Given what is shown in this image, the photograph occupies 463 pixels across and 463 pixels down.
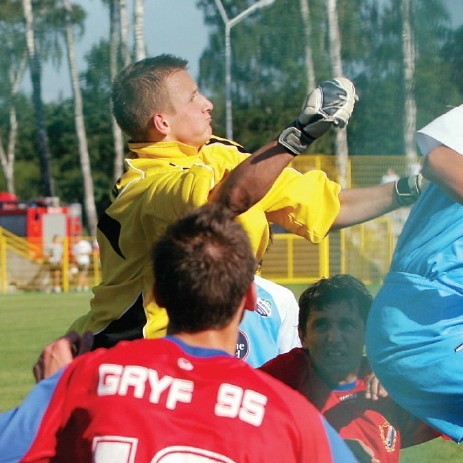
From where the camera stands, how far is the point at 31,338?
12570 millimetres

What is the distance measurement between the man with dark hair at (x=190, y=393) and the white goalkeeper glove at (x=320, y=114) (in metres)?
0.55

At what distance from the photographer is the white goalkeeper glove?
2.72 metres

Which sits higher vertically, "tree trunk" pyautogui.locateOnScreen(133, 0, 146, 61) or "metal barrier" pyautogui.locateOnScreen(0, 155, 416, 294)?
"tree trunk" pyautogui.locateOnScreen(133, 0, 146, 61)

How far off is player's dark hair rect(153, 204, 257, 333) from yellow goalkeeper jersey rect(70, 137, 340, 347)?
2.47ft

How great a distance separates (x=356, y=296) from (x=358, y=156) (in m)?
0.47

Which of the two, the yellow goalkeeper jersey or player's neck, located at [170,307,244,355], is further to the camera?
the yellow goalkeeper jersey

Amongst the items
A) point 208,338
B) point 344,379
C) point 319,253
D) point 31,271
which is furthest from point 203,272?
point 31,271

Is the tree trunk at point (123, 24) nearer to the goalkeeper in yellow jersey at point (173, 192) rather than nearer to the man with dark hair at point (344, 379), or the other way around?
the goalkeeper in yellow jersey at point (173, 192)

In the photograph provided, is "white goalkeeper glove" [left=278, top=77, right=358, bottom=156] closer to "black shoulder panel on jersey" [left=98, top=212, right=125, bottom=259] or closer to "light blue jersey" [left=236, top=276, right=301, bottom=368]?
"black shoulder panel on jersey" [left=98, top=212, right=125, bottom=259]

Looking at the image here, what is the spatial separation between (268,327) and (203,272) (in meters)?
2.11

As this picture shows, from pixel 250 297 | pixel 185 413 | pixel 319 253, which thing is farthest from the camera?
pixel 319 253

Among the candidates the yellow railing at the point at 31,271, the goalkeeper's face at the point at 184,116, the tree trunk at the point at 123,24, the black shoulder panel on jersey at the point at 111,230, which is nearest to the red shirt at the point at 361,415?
the black shoulder panel on jersey at the point at 111,230

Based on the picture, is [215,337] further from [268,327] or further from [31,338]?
[31,338]

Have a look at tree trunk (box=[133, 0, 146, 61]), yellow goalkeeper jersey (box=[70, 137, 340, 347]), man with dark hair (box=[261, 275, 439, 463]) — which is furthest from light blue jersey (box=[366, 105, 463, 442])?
tree trunk (box=[133, 0, 146, 61])
